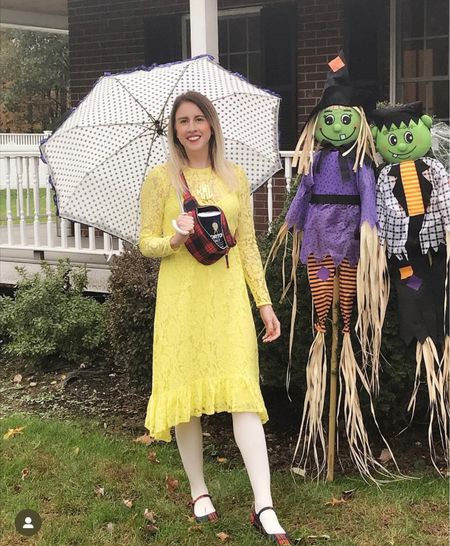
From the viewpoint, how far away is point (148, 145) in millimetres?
3941

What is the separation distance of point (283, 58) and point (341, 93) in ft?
15.5

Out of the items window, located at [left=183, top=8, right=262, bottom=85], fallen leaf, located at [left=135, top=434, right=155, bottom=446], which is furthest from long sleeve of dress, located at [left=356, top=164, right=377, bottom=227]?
window, located at [left=183, top=8, right=262, bottom=85]

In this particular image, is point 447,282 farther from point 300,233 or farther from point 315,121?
point 315,121

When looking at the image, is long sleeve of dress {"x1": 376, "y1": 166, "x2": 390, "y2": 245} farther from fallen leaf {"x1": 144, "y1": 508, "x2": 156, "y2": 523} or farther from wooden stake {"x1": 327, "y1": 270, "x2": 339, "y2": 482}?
fallen leaf {"x1": 144, "y1": 508, "x2": 156, "y2": 523}

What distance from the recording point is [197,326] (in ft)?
10.9

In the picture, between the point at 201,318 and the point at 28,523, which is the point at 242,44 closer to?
the point at 201,318

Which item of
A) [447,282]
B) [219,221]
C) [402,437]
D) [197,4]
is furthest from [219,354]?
[197,4]

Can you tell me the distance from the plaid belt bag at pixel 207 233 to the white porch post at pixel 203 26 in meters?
3.67

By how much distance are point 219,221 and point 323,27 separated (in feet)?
17.4

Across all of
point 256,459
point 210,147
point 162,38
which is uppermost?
point 162,38

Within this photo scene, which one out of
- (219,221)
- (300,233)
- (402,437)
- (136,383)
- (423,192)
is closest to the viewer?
(219,221)

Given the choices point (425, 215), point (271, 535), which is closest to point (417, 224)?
point (425, 215)

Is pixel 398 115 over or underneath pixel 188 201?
over

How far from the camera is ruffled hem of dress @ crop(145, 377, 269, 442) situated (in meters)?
3.31
